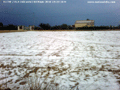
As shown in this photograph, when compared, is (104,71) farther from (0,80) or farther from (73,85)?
(0,80)

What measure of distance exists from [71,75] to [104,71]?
20.6 inches

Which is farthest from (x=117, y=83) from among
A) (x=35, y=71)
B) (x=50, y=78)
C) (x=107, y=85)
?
(x=35, y=71)

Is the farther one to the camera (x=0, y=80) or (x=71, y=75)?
(x=71, y=75)

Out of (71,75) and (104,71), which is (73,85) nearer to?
(71,75)

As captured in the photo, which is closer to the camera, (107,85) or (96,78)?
(107,85)

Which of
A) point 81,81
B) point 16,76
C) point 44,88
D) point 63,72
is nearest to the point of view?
point 44,88

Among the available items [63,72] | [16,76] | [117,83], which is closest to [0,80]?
[16,76]

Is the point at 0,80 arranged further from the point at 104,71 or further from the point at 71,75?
the point at 104,71

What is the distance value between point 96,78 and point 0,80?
48.5 inches

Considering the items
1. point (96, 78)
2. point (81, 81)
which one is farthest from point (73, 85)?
point (96, 78)

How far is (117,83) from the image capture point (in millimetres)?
1058

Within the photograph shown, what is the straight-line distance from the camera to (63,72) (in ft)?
4.38

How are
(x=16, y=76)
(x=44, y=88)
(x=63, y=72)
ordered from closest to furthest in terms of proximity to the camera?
(x=44, y=88) < (x=16, y=76) < (x=63, y=72)

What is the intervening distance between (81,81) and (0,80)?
1022 mm
